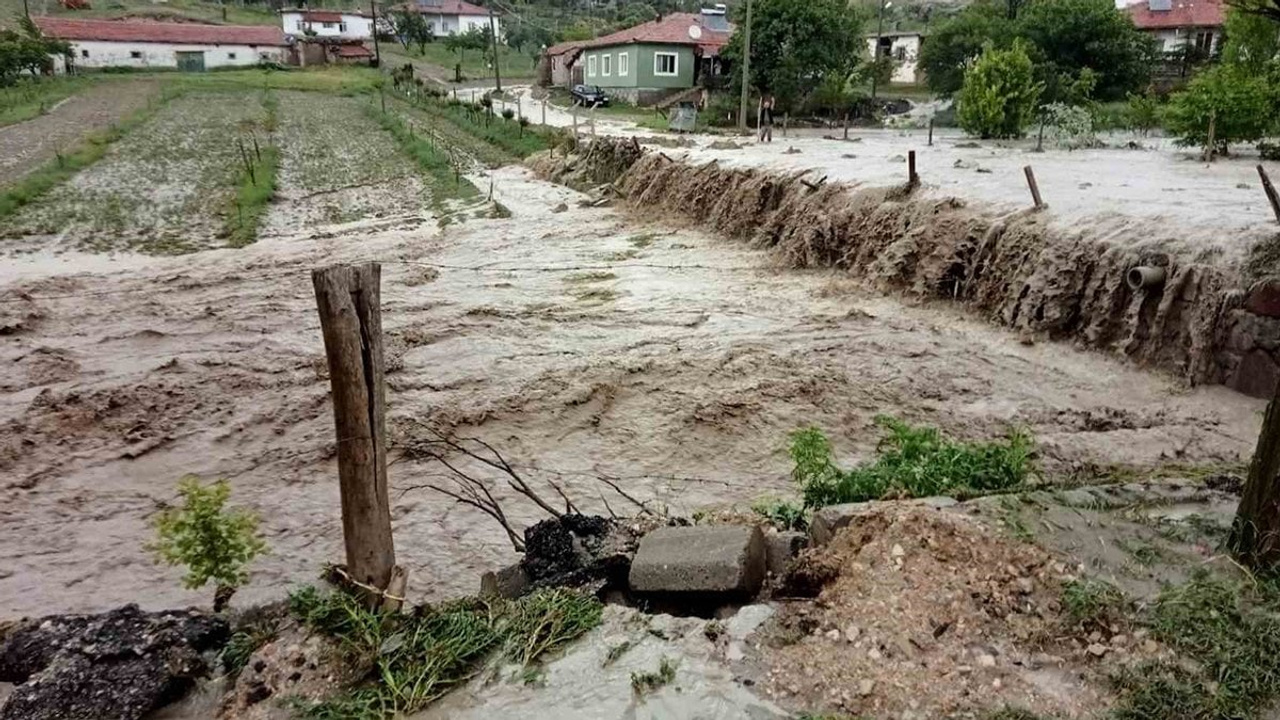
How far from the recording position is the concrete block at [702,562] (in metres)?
4.46

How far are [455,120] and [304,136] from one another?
758 centimetres

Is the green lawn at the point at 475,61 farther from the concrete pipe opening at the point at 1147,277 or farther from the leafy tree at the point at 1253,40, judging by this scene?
the concrete pipe opening at the point at 1147,277

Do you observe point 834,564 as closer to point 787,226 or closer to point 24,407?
point 24,407

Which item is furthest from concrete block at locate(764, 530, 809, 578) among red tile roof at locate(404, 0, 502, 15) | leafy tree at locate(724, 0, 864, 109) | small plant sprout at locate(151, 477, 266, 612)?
red tile roof at locate(404, 0, 502, 15)

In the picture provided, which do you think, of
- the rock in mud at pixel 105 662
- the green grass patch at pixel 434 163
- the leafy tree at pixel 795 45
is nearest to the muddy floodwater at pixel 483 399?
the rock in mud at pixel 105 662

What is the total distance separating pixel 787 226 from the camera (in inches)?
569

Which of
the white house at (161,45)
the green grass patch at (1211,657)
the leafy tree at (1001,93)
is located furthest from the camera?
the white house at (161,45)

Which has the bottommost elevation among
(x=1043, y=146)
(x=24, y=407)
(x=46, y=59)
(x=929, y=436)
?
(x=24, y=407)

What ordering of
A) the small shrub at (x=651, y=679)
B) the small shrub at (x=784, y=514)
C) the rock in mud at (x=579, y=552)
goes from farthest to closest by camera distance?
the small shrub at (x=784, y=514), the rock in mud at (x=579, y=552), the small shrub at (x=651, y=679)

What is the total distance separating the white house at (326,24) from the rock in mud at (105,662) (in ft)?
229

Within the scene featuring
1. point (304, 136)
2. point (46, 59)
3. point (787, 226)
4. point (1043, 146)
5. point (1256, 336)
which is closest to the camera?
point (1256, 336)

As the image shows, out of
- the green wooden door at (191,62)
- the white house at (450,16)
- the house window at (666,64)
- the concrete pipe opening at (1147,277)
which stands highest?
the white house at (450,16)

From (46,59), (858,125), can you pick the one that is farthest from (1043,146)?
(46,59)

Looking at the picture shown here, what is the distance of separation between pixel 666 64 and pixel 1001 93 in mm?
19431
